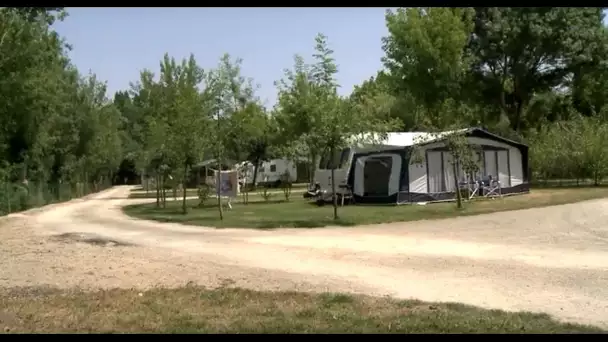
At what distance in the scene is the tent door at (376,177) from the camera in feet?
77.7

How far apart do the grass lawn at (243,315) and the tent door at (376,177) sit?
54.2 feet

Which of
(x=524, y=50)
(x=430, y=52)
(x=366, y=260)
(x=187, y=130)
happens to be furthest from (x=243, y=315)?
(x=524, y=50)

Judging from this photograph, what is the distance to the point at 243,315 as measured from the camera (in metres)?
6.21

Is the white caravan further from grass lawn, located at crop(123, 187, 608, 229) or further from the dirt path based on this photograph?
the dirt path

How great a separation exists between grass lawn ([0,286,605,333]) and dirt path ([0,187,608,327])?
0.67 meters

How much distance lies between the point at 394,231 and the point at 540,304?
7.90m

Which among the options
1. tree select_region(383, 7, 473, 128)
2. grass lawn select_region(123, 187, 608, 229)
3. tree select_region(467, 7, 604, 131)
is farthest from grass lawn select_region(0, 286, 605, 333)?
tree select_region(467, 7, 604, 131)

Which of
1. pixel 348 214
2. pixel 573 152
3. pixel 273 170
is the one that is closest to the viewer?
pixel 348 214

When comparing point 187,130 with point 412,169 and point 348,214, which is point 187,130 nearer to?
point 348,214

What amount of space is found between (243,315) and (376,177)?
60.2 ft

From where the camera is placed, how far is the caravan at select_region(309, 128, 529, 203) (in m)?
22.5

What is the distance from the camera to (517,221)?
1609cm
